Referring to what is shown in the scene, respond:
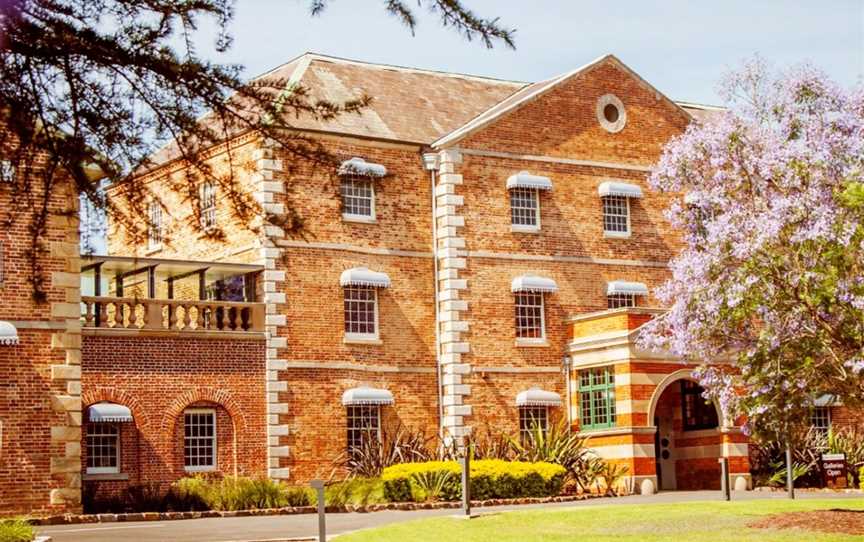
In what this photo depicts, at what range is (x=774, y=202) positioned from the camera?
28.0 metres

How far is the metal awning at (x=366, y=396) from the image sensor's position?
3478 cm

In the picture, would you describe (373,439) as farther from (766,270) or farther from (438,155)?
(766,270)

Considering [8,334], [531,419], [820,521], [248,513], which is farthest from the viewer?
[531,419]

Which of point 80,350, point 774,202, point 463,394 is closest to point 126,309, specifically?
point 80,350

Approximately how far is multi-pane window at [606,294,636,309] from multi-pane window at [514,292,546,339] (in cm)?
204

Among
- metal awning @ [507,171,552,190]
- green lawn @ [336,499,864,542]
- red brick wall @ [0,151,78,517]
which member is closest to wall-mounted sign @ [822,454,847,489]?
→ metal awning @ [507,171,552,190]

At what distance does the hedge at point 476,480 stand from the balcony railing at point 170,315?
4.73 metres

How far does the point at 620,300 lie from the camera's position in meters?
39.0

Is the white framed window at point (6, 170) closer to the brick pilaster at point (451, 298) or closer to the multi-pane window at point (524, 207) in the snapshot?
the brick pilaster at point (451, 298)

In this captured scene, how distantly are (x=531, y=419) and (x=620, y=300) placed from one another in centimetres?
408

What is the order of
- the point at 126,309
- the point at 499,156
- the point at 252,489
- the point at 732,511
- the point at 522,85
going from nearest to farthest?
the point at 732,511 → the point at 252,489 → the point at 126,309 → the point at 499,156 → the point at 522,85

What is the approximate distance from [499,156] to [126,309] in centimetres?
1026

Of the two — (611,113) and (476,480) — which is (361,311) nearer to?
(476,480)

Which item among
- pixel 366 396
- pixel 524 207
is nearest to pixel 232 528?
pixel 366 396
